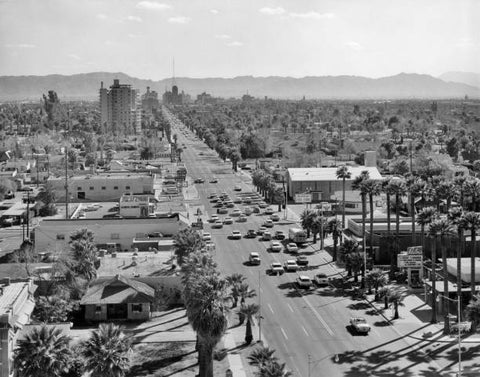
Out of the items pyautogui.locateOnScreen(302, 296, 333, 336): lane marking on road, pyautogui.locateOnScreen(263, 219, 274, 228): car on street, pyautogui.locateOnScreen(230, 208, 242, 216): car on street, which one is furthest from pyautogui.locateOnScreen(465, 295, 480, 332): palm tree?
pyautogui.locateOnScreen(230, 208, 242, 216): car on street

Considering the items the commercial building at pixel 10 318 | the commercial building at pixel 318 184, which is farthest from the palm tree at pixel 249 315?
the commercial building at pixel 318 184

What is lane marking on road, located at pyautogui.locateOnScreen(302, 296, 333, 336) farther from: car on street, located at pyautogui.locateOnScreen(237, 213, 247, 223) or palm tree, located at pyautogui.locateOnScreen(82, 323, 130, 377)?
car on street, located at pyautogui.locateOnScreen(237, 213, 247, 223)

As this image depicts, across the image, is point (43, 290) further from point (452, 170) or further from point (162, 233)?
point (452, 170)

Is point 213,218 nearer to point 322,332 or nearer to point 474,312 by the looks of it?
point 322,332

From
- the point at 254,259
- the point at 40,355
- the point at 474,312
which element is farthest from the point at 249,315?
the point at 254,259

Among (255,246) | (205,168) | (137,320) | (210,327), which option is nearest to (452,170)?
(205,168)
